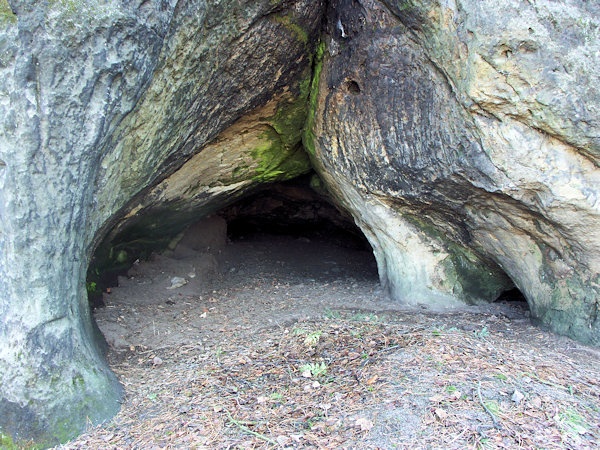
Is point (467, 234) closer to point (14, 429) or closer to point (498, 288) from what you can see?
point (498, 288)

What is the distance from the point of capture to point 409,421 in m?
2.58

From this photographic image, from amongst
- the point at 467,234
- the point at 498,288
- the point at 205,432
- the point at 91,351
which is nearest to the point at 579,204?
the point at 467,234

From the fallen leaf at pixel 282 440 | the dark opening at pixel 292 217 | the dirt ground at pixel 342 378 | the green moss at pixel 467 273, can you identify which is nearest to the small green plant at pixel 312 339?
the dirt ground at pixel 342 378

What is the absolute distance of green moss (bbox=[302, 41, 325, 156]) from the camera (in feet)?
14.8

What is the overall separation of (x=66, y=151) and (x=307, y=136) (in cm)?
303

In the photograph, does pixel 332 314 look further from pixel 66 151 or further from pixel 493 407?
pixel 66 151

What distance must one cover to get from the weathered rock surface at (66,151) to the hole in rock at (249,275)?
1.31m

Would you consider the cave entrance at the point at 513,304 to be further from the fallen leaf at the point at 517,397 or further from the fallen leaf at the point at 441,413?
the fallen leaf at the point at 441,413

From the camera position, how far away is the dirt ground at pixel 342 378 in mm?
2543

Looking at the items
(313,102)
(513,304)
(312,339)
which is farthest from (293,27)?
(513,304)

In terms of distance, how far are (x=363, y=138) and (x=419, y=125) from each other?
0.68 m

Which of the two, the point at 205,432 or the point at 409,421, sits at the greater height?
the point at 409,421

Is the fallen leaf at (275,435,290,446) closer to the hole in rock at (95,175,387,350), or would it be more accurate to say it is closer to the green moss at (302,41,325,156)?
the hole in rock at (95,175,387,350)

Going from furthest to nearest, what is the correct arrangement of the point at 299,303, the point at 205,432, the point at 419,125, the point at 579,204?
1. the point at 299,303
2. the point at 419,125
3. the point at 579,204
4. the point at 205,432
